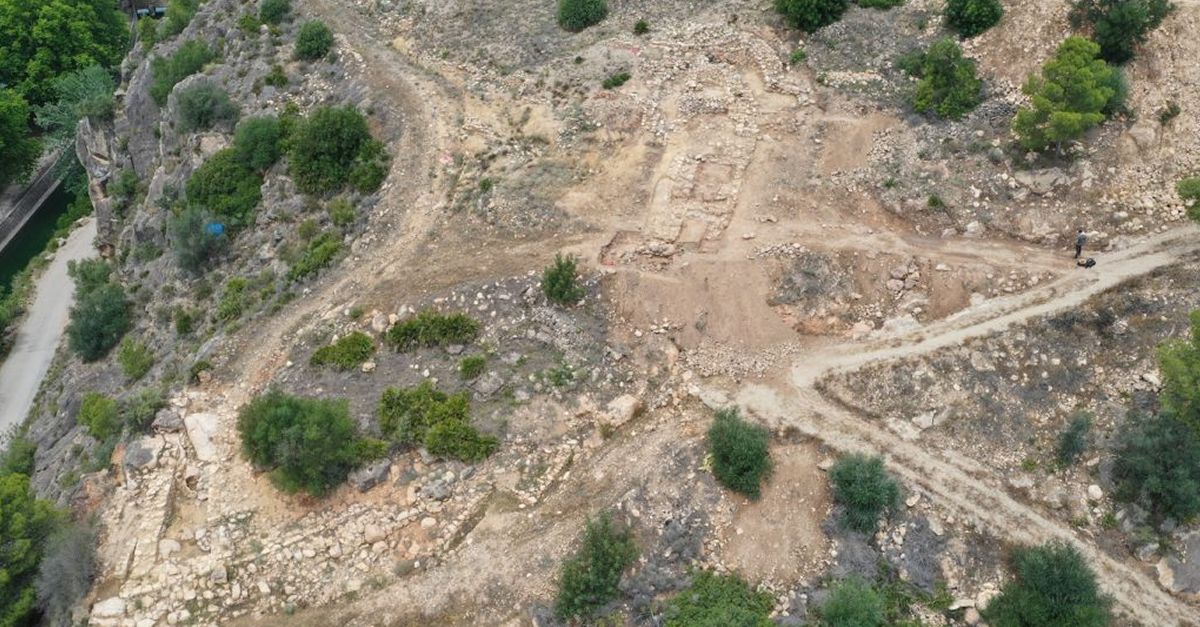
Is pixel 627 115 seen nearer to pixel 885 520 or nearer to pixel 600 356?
pixel 600 356

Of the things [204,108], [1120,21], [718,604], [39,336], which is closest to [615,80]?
[1120,21]

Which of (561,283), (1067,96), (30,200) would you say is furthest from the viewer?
(30,200)

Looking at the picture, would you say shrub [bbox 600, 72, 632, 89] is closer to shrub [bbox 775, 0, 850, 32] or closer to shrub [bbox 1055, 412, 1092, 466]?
shrub [bbox 775, 0, 850, 32]

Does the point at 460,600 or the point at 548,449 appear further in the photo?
the point at 548,449

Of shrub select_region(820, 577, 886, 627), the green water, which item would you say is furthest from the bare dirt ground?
the green water

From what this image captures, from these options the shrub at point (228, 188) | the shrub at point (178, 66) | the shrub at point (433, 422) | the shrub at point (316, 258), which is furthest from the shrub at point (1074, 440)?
the shrub at point (178, 66)

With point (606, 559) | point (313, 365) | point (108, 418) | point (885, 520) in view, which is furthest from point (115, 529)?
point (885, 520)

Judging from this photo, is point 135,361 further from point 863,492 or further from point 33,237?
point 33,237
